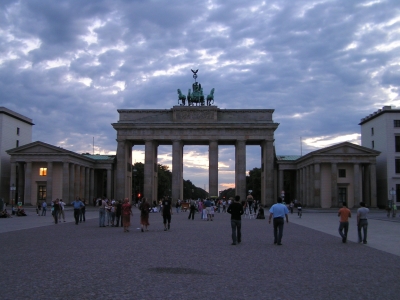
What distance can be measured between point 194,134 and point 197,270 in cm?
7290

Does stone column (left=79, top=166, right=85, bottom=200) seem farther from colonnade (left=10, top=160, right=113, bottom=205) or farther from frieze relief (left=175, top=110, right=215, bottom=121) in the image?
frieze relief (left=175, top=110, right=215, bottom=121)

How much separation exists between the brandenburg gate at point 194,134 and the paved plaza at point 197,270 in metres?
64.6

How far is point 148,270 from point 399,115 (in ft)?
234

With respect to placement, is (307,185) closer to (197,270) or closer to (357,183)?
(357,183)

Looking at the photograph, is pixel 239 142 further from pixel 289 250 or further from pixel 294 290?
pixel 294 290

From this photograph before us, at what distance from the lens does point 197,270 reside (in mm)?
13211

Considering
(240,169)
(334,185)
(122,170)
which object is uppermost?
(240,169)

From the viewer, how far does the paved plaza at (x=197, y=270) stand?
10281mm

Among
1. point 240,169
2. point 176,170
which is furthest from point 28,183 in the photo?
point 240,169

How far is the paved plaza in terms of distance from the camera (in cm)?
1028

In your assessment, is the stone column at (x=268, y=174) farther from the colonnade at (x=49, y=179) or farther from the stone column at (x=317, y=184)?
the colonnade at (x=49, y=179)

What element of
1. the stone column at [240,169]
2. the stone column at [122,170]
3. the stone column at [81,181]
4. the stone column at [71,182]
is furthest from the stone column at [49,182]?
the stone column at [240,169]

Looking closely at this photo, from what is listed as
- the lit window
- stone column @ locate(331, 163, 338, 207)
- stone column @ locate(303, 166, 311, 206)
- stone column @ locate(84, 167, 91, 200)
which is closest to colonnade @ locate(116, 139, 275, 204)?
stone column @ locate(84, 167, 91, 200)

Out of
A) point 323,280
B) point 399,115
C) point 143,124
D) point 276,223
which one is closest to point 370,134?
point 399,115
